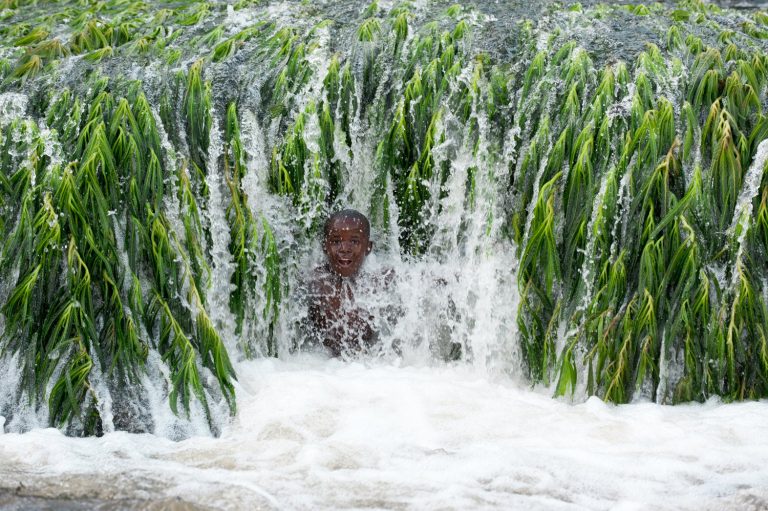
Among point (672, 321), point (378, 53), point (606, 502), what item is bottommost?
A: point (606, 502)

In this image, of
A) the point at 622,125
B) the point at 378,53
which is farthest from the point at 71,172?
the point at 622,125

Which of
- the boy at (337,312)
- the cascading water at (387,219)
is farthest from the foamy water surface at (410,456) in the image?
the boy at (337,312)

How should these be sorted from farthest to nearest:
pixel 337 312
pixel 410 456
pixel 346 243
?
pixel 337 312 → pixel 346 243 → pixel 410 456

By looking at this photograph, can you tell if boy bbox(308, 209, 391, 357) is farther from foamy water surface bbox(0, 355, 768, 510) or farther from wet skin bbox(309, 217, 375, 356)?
foamy water surface bbox(0, 355, 768, 510)

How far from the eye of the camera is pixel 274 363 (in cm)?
671

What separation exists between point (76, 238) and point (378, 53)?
2952mm

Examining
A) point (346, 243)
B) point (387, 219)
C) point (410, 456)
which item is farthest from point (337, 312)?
point (410, 456)

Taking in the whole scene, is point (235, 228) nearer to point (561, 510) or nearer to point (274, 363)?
point (274, 363)

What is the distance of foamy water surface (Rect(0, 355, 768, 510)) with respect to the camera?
15.3 feet

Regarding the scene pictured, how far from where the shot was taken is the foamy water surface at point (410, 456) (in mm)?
4656

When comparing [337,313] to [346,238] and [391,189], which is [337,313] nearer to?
[346,238]

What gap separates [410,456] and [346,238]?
209 centimetres

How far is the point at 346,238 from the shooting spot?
6.86 meters

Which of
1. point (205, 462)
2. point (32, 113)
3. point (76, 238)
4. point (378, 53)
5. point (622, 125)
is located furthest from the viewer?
point (378, 53)
